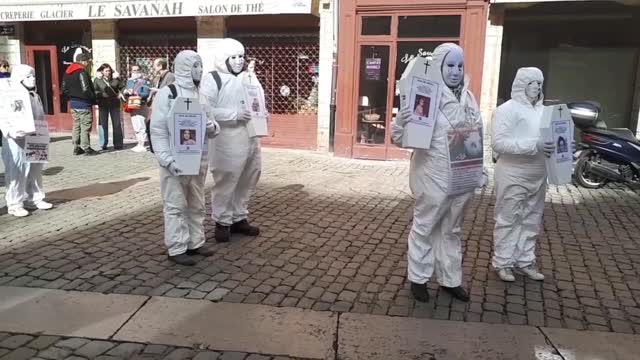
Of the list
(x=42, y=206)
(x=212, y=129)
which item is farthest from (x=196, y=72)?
(x=42, y=206)

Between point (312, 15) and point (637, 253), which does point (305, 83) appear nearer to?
point (312, 15)

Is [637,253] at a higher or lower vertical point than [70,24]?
lower

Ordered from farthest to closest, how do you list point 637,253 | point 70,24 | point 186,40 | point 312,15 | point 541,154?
point 70,24 < point 186,40 < point 312,15 < point 637,253 < point 541,154

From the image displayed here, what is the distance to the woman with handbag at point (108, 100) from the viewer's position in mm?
10336

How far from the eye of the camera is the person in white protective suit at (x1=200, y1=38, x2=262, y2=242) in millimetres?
4723

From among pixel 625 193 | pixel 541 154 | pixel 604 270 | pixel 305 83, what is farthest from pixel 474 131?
pixel 305 83

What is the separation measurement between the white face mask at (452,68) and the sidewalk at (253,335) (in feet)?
5.10

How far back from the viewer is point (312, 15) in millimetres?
10578

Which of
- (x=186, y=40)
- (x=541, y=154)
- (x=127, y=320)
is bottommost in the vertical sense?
(x=127, y=320)

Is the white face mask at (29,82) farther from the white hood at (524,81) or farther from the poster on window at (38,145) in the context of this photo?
the white hood at (524,81)

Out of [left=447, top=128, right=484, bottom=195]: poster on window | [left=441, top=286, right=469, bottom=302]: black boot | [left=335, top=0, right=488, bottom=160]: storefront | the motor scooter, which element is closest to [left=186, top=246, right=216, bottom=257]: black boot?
[left=441, top=286, right=469, bottom=302]: black boot

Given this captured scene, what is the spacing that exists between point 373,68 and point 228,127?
583 cm

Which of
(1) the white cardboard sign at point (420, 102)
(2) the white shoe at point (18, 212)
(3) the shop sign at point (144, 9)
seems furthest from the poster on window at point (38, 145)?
(3) the shop sign at point (144, 9)

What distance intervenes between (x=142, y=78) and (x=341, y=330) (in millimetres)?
Answer: 8524
